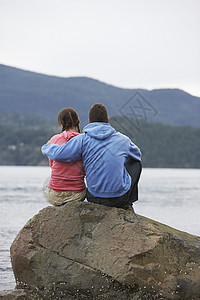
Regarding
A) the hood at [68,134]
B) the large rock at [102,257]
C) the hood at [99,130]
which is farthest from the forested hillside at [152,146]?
the large rock at [102,257]

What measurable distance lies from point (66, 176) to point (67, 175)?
0.8 inches

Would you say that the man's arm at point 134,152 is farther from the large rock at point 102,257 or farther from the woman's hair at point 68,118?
the woman's hair at point 68,118

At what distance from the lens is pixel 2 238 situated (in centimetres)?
1666

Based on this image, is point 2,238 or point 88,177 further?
point 2,238

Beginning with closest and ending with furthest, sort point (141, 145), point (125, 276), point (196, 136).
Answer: point (125, 276), point (141, 145), point (196, 136)

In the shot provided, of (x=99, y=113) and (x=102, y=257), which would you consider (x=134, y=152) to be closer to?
(x=99, y=113)

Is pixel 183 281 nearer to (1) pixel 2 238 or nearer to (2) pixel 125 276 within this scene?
(2) pixel 125 276

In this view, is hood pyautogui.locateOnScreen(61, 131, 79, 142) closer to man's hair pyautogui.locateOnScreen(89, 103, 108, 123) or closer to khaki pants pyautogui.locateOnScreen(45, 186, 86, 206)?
man's hair pyautogui.locateOnScreen(89, 103, 108, 123)

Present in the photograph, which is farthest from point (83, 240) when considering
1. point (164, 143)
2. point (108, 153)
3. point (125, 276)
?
point (164, 143)

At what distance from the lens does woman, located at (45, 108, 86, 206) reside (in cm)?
787

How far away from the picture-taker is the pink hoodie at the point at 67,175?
786 centimetres

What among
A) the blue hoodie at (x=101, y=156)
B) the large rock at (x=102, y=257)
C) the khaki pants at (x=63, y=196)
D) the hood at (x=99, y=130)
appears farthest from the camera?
the khaki pants at (x=63, y=196)

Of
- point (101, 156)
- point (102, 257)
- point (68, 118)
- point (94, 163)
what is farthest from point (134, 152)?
point (102, 257)

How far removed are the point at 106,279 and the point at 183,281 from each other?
1111 mm
